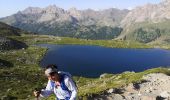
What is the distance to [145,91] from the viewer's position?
1379 inches

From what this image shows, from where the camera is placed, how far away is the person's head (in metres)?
12.4

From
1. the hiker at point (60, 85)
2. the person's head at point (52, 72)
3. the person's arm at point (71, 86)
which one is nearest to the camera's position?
the person's head at point (52, 72)

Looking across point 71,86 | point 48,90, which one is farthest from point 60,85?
point 48,90

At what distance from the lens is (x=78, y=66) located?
17500 cm

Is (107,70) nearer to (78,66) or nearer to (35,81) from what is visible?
(78,66)

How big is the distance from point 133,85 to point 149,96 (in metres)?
4.72

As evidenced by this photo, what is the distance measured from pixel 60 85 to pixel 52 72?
40.7 inches

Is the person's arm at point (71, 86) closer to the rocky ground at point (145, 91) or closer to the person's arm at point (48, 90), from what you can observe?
the person's arm at point (48, 90)

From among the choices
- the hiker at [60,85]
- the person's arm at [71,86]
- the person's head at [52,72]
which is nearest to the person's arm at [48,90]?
the hiker at [60,85]

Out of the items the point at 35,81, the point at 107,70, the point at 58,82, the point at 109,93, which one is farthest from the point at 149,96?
the point at 107,70

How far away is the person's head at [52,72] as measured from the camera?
40.8 ft

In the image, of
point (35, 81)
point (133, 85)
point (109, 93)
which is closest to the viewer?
point (109, 93)

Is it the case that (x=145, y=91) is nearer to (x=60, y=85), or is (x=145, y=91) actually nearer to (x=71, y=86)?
(x=60, y=85)

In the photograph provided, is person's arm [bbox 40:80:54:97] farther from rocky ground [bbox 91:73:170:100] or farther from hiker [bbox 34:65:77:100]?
rocky ground [bbox 91:73:170:100]
